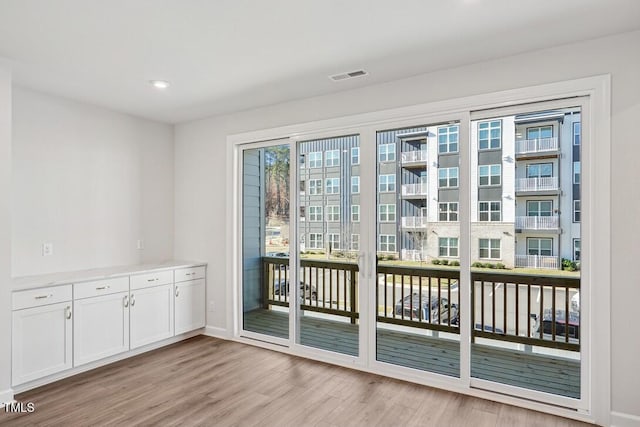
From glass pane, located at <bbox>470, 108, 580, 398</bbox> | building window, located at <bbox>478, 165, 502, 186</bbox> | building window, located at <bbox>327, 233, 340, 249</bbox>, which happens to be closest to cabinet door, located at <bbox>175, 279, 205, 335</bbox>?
building window, located at <bbox>327, 233, 340, 249</bbox>

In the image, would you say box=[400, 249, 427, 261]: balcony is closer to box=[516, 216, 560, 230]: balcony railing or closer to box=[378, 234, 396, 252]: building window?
box=[378, 234, 396, 252]: building window

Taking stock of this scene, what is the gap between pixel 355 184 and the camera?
373cm

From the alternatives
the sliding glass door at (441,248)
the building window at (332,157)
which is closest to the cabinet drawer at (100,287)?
the sliding glass door at (441,248)

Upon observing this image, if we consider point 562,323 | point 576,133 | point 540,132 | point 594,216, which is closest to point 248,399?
point 562,323

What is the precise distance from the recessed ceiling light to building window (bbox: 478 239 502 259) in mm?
3068

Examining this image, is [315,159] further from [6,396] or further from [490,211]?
[6,396]

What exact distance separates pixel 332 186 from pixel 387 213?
65cm

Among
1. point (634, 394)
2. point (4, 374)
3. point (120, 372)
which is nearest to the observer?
point (634, 394)

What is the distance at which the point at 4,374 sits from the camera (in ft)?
9.78

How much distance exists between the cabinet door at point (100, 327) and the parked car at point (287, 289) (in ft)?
4.94

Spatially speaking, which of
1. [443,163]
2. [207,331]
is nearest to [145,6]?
[443,163]

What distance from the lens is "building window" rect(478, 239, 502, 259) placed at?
3102 mm

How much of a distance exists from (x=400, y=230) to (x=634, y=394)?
6.36ft

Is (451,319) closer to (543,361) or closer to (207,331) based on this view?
(543,361)
